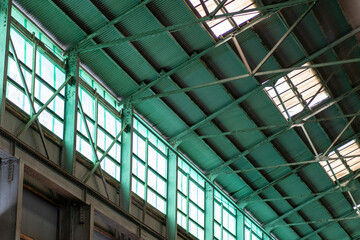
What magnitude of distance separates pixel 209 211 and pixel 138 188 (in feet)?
30.2

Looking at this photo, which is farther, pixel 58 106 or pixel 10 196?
pixel 58 106

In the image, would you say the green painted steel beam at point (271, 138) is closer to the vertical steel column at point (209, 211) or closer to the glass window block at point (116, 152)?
the vertical steel column at point (209, 211)

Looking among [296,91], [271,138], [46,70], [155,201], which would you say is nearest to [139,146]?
[155,201]

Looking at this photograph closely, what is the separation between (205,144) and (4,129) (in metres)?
19.8

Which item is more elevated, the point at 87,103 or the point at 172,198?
the point at 87,103

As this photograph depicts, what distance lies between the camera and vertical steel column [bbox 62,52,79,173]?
32.1 m

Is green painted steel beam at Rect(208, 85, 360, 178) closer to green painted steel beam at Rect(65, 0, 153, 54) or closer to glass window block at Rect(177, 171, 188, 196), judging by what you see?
glass window block at Rect(177, 171, 188, 196)

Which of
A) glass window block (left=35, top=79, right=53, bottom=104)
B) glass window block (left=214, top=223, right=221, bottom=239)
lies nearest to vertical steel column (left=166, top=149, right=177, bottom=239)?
glass window block (left=214, top=223, right=221, bottom=239)

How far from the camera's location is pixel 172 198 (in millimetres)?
42156

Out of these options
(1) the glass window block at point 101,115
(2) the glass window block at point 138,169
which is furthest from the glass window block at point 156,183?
(1) the glass window block at point 101,115

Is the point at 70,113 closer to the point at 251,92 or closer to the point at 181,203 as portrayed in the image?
the point at 251,92

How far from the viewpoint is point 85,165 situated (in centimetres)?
3428

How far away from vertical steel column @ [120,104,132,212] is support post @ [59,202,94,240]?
174 inches

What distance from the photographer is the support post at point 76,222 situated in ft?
104
